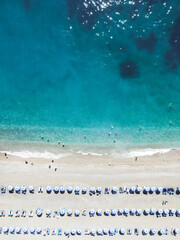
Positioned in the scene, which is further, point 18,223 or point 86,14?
point 86,14

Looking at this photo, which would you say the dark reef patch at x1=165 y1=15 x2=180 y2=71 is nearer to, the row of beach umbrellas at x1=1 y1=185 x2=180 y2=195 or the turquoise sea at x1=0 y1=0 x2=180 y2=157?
the turquoise sea at x1=0 y1=0 x2=180 y2=157

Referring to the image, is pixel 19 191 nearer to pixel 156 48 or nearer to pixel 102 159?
pixel 102 159

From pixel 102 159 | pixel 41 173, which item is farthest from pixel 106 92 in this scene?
pixel 41 173

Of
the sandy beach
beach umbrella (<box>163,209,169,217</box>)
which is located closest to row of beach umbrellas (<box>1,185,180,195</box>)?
the sandy beach

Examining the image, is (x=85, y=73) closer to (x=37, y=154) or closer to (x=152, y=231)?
(x=37, y=154)

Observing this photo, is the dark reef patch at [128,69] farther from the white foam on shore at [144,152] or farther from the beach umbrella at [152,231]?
the beach umbrella at [152,231]
